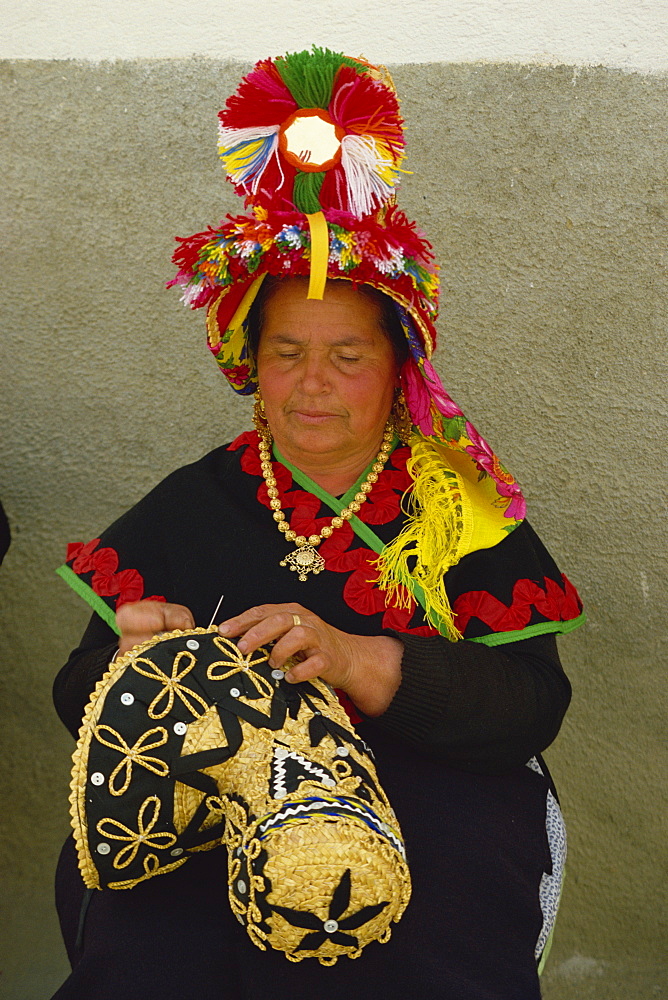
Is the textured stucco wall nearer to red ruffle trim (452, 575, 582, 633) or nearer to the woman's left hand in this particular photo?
red ruffle trim (452, 575, 582, 633)

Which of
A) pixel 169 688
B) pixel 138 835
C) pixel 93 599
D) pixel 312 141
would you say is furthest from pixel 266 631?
pixel 312 141

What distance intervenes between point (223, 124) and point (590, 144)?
1.07 meters

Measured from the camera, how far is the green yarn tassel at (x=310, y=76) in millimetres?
1793

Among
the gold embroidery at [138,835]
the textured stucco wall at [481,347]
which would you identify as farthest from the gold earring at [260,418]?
the gold embroidery at [138,835]

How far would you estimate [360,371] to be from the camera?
1935 millimetres

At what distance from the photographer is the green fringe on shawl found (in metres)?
1.93

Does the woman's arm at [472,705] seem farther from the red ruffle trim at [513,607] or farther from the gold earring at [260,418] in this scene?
the gold earring at [260,418]

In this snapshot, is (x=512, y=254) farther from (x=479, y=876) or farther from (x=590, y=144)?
(x=479, y=876)

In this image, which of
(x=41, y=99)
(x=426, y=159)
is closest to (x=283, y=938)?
(x=426, y=159)

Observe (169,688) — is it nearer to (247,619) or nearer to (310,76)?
(247,619)

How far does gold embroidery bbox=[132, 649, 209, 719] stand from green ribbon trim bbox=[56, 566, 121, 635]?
48 centimetres

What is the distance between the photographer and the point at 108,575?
2.07 metres

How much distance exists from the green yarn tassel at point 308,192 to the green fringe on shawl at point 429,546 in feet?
1.78

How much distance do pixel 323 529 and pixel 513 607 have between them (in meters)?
0.39
